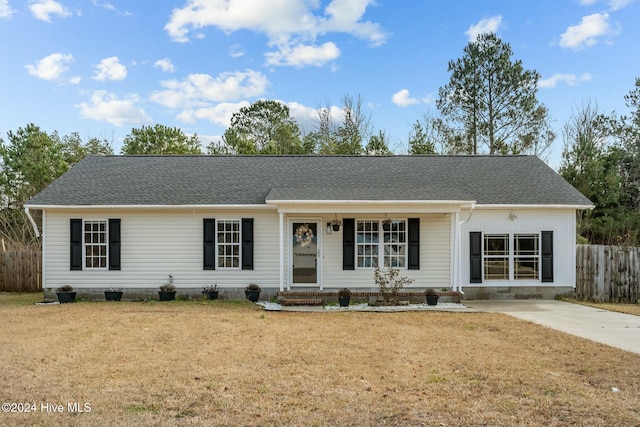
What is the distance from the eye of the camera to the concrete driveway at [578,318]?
8.49 metres


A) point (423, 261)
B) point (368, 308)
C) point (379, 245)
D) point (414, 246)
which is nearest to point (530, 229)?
point (423, 261)

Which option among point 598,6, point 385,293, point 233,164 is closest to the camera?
→ point 385,293

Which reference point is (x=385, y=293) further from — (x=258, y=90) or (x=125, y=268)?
A: (x=258, y=90)

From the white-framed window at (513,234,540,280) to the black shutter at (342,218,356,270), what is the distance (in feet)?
15.5

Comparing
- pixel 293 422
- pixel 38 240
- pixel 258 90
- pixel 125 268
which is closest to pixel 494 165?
pixel 125 268

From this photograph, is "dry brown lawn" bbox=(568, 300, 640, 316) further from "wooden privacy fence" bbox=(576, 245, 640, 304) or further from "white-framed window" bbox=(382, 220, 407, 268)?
"white-framed window" bbox=(382, 220, 407, 268)

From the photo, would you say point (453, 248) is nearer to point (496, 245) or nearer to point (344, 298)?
point (496, 245)

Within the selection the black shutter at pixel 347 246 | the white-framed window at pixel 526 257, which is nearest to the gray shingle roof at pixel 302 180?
the black shutter at pixel 347 246

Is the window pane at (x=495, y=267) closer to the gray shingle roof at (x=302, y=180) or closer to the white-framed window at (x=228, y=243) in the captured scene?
the gray shingle roof at (x=302, y=180)

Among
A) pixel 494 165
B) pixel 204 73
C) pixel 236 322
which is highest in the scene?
pixel 204 73

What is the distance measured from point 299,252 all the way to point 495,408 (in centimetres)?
936

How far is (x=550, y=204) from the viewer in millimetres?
13555

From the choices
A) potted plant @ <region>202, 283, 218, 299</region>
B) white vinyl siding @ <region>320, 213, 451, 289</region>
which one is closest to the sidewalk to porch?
white vinyl siding @ <region>320, 213, 451, 289</region>

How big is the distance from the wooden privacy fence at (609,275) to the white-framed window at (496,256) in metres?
2.39
